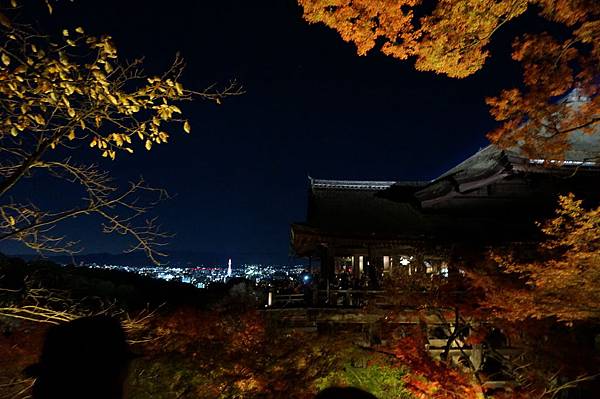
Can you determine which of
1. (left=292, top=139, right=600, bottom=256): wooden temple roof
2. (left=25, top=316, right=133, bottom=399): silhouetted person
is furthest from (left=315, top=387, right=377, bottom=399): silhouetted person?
(left=292, top=139, right=600, bottom=256): wooden temple roof

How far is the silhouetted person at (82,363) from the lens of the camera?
1.87 m

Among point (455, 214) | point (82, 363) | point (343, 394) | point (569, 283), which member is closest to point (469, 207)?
point (455, 214)

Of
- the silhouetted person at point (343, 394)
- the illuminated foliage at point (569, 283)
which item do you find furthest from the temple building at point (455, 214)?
the silhouetted person at point (343, 394)

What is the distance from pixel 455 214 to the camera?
1922 cm

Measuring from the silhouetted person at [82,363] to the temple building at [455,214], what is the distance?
14882 millimetres

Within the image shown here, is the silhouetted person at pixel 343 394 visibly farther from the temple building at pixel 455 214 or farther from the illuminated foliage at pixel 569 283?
the temple building at pixel 455 214

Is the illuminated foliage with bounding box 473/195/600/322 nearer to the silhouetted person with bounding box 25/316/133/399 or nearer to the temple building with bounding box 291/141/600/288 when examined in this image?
the temple building with bounding box 291/141/600/288

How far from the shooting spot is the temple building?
16891mm

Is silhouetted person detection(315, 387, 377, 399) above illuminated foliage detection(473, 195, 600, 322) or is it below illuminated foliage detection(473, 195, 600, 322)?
below

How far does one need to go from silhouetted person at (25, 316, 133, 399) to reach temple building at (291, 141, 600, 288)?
48.8 feet

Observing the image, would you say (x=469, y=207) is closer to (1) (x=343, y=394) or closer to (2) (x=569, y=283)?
(2) (x=569, y=283)

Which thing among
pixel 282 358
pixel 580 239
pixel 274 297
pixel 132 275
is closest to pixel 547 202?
pixel 580 239

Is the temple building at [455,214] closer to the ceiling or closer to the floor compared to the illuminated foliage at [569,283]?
closer to the ceiling

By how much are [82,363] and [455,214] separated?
19.4 m
